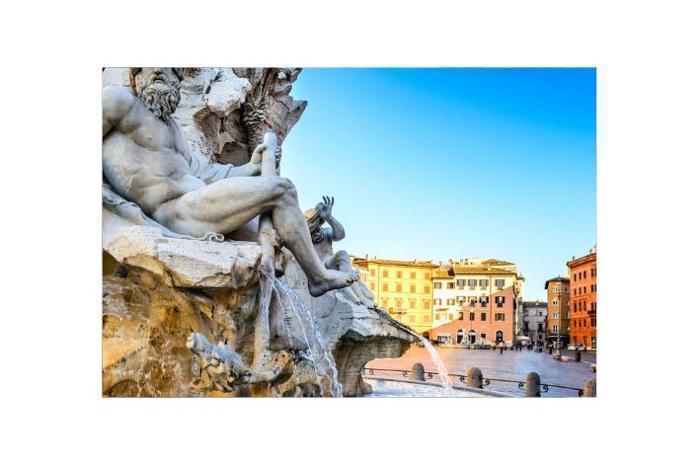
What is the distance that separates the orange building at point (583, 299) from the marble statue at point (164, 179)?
908 centimetres

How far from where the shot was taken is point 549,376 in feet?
50.0

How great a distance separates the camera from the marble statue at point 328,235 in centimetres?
726

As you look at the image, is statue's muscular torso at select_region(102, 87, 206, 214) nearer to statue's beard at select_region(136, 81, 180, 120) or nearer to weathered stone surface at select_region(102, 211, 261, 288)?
statue's beard at select_region(136, 81, 180, 120)

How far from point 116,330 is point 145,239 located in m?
0.69

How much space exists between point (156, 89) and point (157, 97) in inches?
1.9

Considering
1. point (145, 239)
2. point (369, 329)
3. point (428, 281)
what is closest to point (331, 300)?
point (369, 329)

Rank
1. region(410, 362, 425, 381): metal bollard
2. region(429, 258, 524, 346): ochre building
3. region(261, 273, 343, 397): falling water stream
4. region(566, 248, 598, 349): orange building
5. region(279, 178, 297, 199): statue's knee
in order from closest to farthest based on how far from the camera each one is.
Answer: region(279, 178, 297, 199): statue's knee, region(261, 273, 343, 397): falling water stream, region(410, 362, 425, 381): metal bollard, region(566, 248, 598, 349): orange building, region(429, 258, 524, 346): ochre building

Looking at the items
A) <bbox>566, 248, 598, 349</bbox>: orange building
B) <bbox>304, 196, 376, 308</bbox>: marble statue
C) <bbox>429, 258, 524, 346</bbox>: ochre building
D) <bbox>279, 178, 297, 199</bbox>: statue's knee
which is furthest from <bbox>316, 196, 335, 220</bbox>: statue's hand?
<bbox>429, 258, 524, 346</bbox>: ochre building

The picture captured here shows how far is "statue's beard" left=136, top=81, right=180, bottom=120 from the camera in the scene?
15.9ft

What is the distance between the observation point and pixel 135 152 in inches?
190

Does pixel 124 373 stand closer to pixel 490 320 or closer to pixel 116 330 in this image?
pixel 116 330

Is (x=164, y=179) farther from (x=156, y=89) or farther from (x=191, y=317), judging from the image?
(x=191, y=317)

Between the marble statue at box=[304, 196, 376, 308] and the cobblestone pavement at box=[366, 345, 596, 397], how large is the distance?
5733mm

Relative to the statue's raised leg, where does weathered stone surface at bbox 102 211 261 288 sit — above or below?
below
